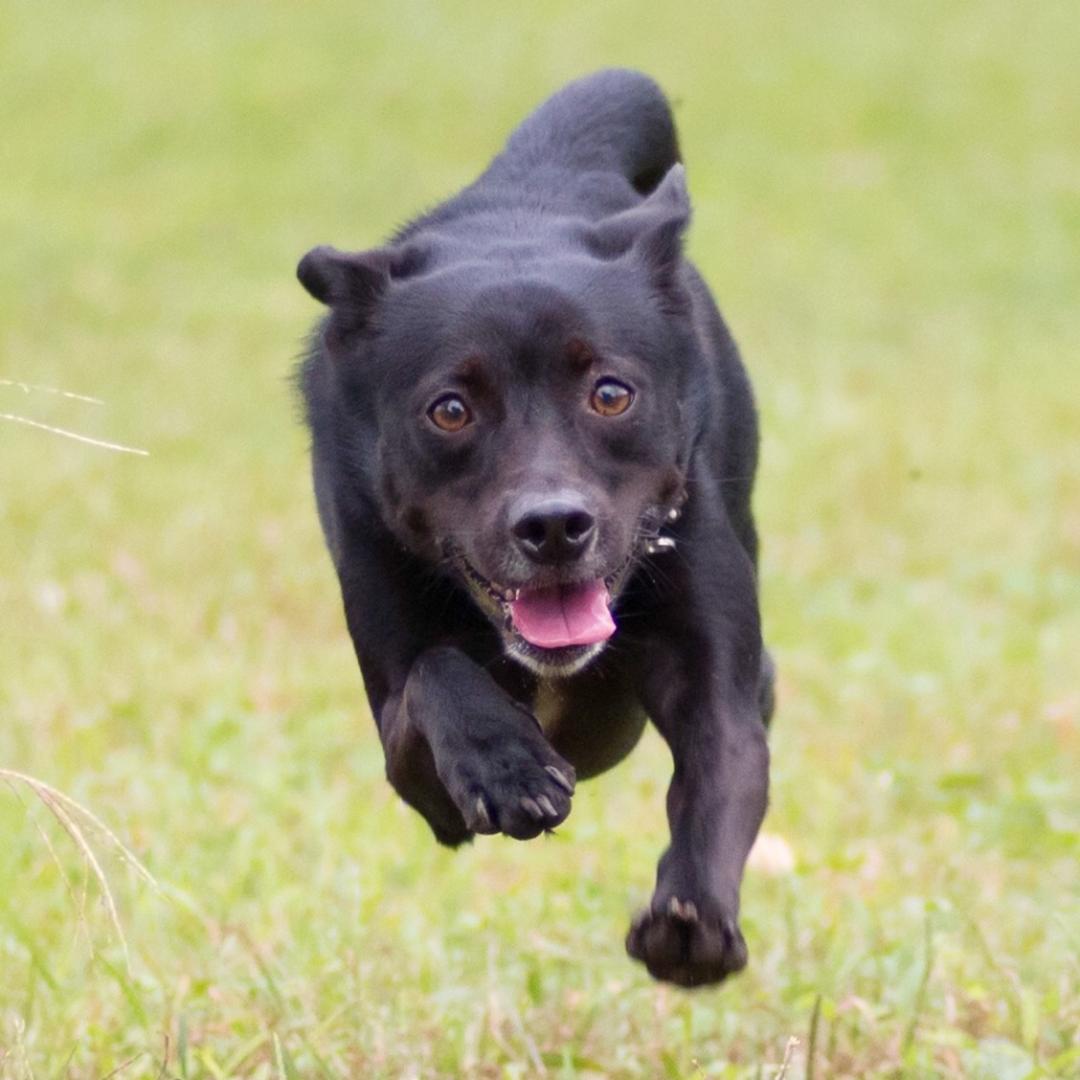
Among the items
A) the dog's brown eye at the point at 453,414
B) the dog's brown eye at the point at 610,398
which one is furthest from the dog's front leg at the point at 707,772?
the dog's brown eye at the point at 453,414

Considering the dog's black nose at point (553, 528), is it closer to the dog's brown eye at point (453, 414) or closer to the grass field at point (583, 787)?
the dog's brown eye at point (453, 414)

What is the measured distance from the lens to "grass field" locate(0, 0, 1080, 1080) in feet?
13.2

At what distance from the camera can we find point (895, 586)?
8.22m

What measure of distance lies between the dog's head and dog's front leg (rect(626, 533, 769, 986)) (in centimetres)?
16

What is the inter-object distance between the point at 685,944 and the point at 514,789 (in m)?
0.31

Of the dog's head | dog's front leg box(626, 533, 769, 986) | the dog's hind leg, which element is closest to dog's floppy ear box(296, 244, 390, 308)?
the dog's head

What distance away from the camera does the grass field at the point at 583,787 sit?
4.02 meters

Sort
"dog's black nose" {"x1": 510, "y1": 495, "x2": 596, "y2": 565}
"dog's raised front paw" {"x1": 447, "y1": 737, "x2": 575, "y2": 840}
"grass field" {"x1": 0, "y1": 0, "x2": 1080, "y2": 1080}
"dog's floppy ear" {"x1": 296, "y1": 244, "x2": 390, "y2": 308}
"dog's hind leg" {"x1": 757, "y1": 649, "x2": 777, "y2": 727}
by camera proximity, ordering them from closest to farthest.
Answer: "dog's raised front paw" {"x1": 447, "y1": 737, "x2": 575, "y2": 840} < "dog's black nose" {"x1": 510, "y1": 495, "x2": 596, "y2": 565} < "dog's floppy ear" {"x1": 296, "y1": 244, "x2": 390, "y2": 308} < "grass field" {"x1": 0, "y1": 0, "x2": 1080, "y2": 1080} < "dog's hind leg" {"x1": 757, "y1": 649, "x2": 777, "y2": 727}

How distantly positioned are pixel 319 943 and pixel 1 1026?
793mm

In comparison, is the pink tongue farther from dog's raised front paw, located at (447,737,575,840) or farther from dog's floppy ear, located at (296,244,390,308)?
dog's floppy ear, located at (296,244,390,308)

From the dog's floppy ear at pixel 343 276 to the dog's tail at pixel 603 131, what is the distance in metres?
0.70

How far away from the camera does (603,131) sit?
443 cm

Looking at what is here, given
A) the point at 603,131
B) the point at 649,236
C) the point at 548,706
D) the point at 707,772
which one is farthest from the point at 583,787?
the point at 707,772

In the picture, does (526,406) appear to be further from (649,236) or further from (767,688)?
(767,688)
